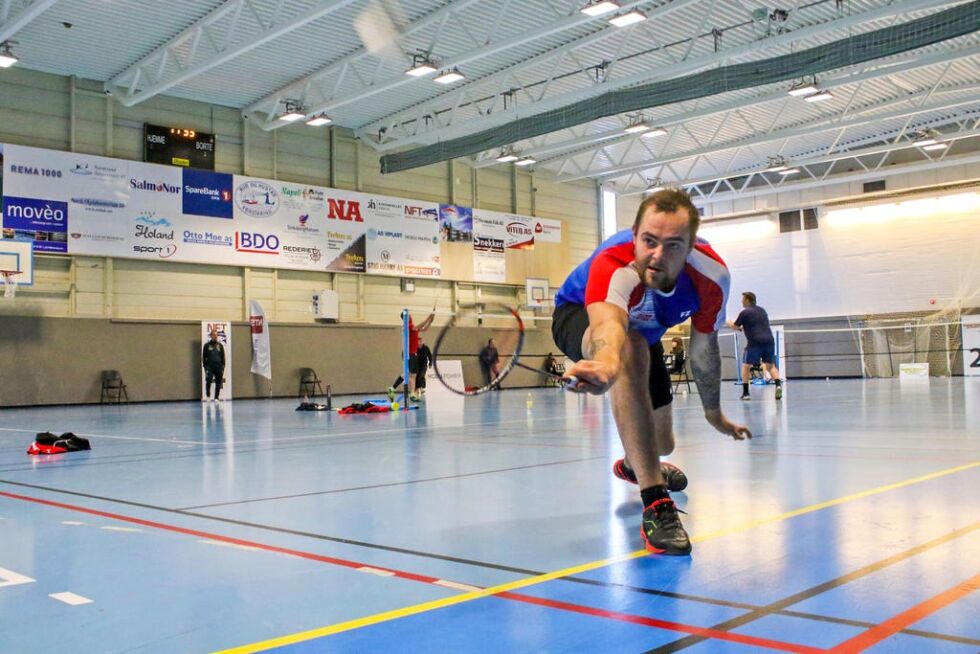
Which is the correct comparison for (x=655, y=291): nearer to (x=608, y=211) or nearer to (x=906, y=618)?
(x=906, y=618)

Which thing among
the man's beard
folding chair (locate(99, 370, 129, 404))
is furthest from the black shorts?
folding chair (locate(99, 370, 129, 404))

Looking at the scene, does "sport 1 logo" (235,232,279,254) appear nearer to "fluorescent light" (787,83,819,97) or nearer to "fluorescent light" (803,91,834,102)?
"fluorescent light" (787,83,819,97)

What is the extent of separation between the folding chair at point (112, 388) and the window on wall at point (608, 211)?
66.0ft

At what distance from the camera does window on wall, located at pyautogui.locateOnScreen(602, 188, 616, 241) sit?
120ft

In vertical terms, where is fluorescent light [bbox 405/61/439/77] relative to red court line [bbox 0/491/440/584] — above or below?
above

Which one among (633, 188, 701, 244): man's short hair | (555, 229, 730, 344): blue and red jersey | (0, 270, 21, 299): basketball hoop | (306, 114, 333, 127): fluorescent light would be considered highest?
(306, 114, 333, 127): fluorescent light

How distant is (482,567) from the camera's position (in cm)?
326

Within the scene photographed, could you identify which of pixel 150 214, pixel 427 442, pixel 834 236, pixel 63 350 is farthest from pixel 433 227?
pixel 427 442

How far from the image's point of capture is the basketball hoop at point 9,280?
2020 centimetres

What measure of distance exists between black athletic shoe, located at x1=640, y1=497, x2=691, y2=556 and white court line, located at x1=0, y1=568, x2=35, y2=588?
2316 millimetres

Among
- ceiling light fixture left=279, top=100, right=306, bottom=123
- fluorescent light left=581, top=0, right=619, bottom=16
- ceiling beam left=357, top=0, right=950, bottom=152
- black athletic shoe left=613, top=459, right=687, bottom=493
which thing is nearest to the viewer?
black athletic shoe left=613, top=459, right=687, bottom=493

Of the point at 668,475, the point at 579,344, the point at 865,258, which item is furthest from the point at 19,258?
the point at 865,258

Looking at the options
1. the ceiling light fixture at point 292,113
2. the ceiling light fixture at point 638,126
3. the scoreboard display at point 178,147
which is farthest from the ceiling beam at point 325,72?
the ceiling light fixture at point 638,126

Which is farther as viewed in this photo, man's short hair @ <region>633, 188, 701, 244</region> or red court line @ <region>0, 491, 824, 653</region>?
man's short hair @ <region>633, 188, 701, 244</region>
